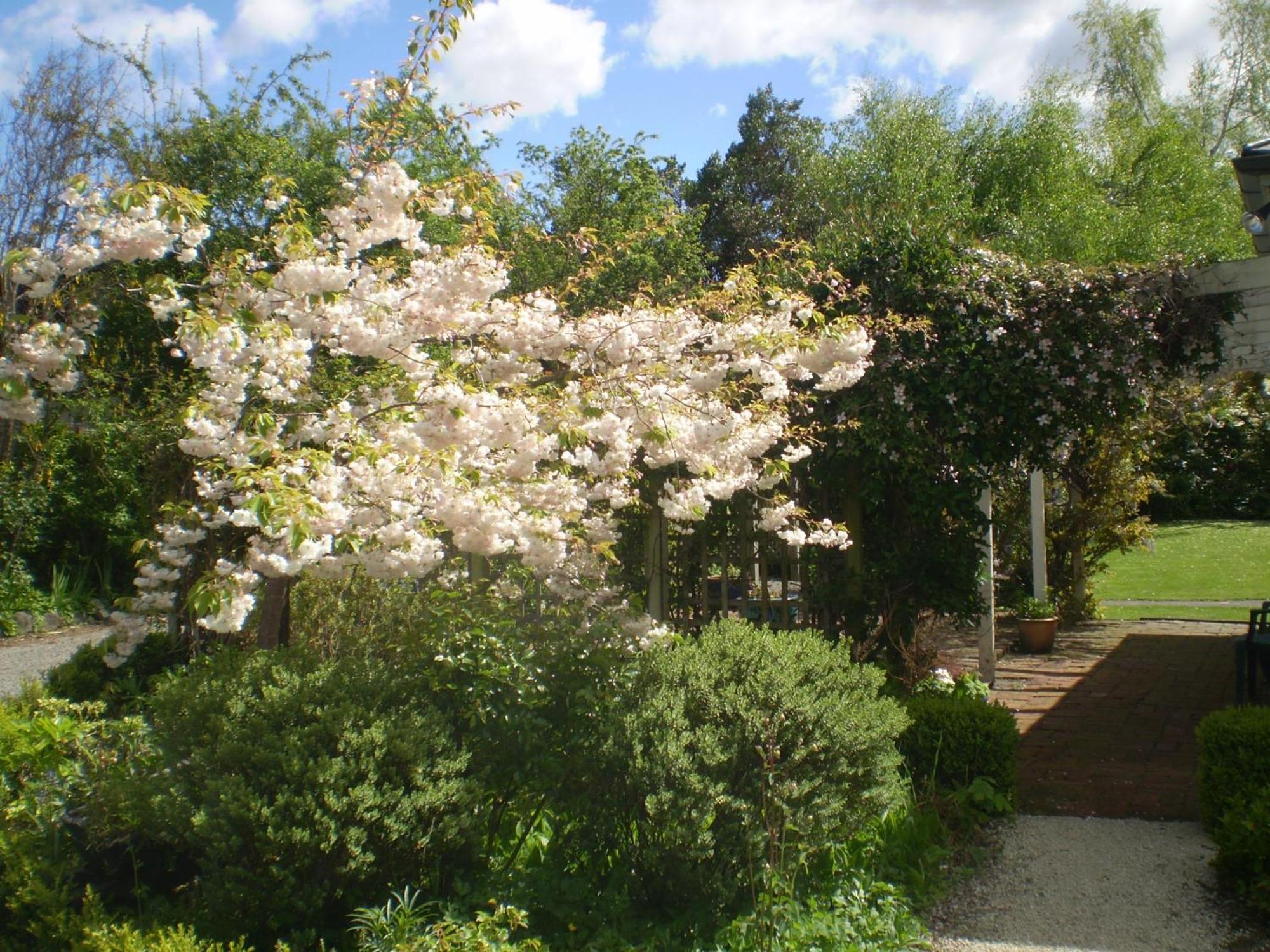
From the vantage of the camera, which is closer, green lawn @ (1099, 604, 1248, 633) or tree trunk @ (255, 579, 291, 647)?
tree trunk @ (255, 579, 291, 647)

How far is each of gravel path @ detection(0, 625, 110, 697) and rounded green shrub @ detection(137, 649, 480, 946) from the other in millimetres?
5558

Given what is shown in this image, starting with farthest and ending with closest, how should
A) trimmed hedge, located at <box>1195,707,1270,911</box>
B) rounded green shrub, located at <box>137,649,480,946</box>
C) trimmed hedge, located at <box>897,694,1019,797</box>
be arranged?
trimmed hedge, located at <box>897,694,1019,797</box>
trimmed hedge, located at <box>1195,707,1270,911</box>
rounded green shrub, located at <box>137,649,480,946</box>

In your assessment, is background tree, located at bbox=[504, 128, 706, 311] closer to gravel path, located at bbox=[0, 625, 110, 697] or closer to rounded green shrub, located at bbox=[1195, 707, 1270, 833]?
gravel path, located at bbox=[0, 625, 110, 697]

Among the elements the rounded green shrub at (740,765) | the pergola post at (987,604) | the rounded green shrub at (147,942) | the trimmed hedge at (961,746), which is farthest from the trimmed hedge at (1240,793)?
the rounded green shrub at (147,942)

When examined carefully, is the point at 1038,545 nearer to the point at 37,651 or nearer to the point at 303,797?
the point at 303,797

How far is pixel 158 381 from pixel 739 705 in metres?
5.99

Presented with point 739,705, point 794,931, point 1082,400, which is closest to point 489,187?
point 739,705

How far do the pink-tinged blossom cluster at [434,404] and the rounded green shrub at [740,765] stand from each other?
26.6 inches

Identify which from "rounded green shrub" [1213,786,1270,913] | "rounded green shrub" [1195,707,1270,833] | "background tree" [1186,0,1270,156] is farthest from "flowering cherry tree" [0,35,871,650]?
"background tree" [1186,0,1270,156]

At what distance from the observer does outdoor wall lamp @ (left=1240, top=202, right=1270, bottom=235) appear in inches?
199

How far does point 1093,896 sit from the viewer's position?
137 inches

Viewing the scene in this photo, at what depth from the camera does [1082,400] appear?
5.60 meters

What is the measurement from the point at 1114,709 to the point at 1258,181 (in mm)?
3334

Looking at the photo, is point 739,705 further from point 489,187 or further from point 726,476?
point 489,187
